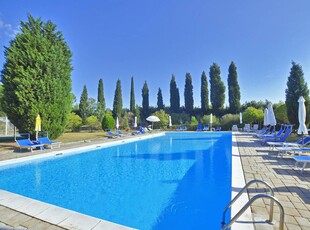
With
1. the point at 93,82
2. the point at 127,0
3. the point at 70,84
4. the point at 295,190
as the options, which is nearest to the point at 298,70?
the point at 127,0

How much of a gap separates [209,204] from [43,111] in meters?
10.2

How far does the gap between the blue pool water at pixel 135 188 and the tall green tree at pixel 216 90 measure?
2582cm

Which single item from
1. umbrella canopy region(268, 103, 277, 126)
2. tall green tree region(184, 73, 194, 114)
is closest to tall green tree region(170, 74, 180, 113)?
tall green tree region(184, 73, 194, 114)

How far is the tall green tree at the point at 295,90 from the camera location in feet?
52.4

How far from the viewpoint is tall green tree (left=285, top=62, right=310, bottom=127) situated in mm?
15984

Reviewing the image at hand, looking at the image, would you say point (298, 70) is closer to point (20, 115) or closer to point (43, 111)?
point (43, 111)

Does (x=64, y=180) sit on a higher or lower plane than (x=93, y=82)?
lower

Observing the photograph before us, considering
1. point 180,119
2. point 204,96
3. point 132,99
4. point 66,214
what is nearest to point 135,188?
point 66,214

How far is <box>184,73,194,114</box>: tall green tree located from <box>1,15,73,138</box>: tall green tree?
26.8m

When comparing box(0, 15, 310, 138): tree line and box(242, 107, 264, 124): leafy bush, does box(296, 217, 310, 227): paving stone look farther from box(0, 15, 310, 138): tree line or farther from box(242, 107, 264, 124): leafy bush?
box(242, 107, 264, 124): leafy bush

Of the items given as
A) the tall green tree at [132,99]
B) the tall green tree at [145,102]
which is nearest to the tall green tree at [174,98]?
the tall green tree at [145,102]

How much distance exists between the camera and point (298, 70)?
16219mm

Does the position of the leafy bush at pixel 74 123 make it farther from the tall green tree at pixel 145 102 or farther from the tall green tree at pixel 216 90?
→ the tall green tree at pixel 216 90

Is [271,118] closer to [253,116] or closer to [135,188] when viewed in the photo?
[135,188]
